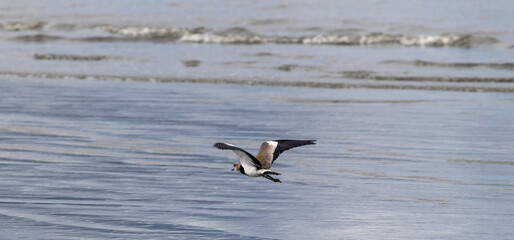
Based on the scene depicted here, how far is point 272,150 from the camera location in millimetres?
8914

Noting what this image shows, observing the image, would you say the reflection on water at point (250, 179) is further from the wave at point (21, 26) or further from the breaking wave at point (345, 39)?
the wave at point (21, 26)

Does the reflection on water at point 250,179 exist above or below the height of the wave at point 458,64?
above

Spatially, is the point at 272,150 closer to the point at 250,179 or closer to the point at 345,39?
the point at 250,179

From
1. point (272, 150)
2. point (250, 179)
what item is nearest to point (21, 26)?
point (250, 179)

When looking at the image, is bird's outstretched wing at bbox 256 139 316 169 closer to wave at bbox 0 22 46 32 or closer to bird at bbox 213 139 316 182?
bird at bbox 213 139 316 182

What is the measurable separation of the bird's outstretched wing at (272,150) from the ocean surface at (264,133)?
1.98 feet

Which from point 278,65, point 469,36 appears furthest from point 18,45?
point 469,36

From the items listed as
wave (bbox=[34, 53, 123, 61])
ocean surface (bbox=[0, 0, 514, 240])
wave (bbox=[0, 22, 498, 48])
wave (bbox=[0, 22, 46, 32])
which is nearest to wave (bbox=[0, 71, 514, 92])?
ocean surface (bbox=[0, 0, 514, 240])

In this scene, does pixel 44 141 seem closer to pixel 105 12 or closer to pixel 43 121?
pixel 43 121

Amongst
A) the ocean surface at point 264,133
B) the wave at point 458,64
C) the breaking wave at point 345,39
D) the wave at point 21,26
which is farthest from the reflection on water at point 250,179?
the wave at point 21,26

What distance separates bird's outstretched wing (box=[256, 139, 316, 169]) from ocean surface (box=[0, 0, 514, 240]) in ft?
1.98

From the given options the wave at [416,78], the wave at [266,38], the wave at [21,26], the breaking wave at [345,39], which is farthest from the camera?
the wave at [21,26]

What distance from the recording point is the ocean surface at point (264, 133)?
9.37 meters

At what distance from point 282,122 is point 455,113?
9.97 feet
